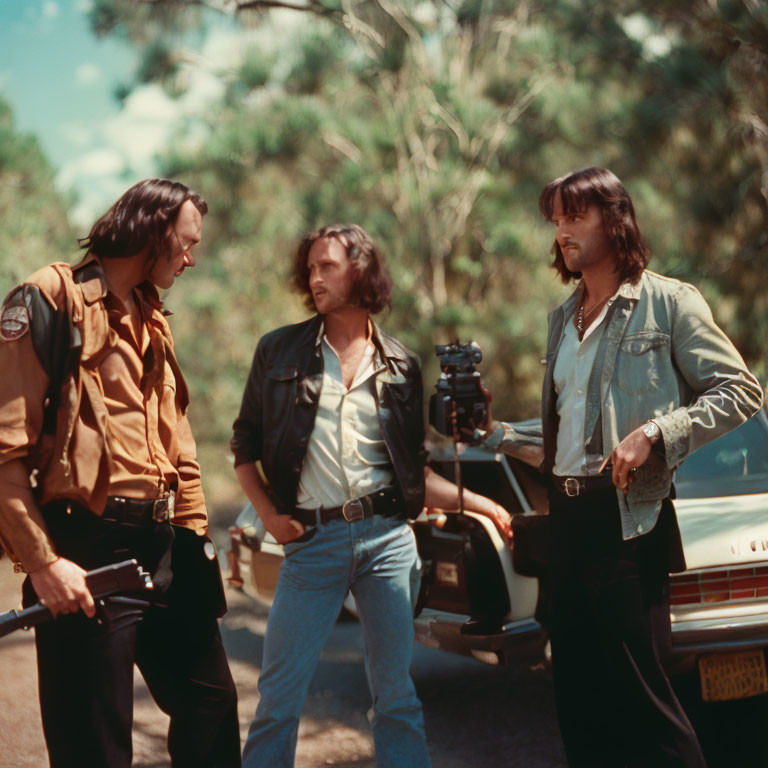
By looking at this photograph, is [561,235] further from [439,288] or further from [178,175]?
[178,175]

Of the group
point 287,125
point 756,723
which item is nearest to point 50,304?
point 756,723

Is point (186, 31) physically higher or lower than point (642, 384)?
higher

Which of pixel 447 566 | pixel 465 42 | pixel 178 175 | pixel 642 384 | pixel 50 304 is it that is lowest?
pixel 447 566

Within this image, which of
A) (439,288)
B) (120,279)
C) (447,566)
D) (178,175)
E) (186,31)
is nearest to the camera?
(120,279)

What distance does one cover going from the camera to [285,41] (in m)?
17.8

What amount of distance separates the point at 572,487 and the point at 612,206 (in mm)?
867

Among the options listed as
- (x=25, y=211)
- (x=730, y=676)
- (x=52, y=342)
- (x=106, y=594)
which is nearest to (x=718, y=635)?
(x=730, y=676)

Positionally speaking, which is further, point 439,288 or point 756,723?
point 439,288

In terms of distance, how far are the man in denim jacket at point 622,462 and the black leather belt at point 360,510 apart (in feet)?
1.77

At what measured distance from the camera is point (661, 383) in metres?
2.92

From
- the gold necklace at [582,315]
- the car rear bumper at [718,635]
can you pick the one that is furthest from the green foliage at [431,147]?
the gold necklace at [582,315]

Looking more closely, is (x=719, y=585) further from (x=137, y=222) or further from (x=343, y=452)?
(x=137, y=222)

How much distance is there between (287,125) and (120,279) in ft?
48.4

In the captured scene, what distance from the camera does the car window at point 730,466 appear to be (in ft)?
14.6
